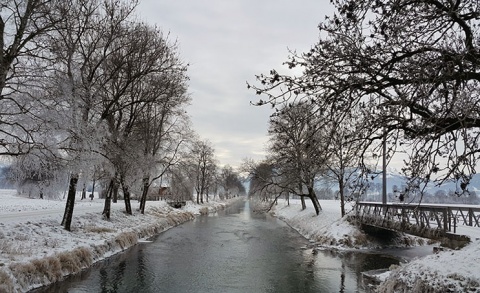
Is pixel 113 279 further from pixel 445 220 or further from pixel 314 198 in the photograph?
pixel 314 198

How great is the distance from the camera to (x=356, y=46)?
5965 millimetres

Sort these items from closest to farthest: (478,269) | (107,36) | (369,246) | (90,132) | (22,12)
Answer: (478,269)
(22,12)
(90,132)
(107,36)
(369,246)

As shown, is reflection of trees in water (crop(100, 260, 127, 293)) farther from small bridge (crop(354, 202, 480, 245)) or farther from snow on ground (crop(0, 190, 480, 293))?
small bridge (crop(354, 202, 480, 245))

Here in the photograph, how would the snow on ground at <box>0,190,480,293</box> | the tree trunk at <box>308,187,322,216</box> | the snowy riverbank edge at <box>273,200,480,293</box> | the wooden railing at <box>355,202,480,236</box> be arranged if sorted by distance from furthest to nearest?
1. the tree trunk at <box>308,187,322,216</box>
2. the wooden railing at <box>355,202,480,236</box>
3. the snow on ground at <box>0,190,480,293</box>
4. the snowy riverbank edge at <box>273,200,480,293</box>

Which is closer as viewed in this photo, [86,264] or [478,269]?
[478,269]

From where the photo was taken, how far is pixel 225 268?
16203 millimetres

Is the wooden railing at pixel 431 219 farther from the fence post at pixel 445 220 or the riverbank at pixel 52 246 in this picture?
the riverbank at pixel 52 246

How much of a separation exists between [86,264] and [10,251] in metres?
3.39

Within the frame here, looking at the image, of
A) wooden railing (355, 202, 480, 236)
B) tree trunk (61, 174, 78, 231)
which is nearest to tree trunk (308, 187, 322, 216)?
wooden railing (355, 202, 480, 236)

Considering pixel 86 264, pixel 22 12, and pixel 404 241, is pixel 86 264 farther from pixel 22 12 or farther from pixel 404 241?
pixel 404 241

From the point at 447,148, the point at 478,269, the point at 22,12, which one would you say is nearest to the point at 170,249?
the point at 22,12

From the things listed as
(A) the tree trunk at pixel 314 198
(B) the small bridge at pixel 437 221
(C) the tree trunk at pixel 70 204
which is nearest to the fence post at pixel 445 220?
(B) the small bridge at pixel 437 221

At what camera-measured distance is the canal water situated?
1294 centimetres

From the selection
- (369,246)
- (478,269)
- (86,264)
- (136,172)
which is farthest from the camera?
(136,172)
